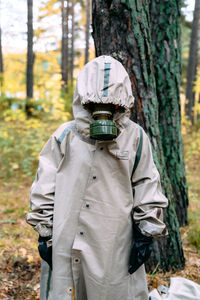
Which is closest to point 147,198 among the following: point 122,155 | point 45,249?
point 122,155

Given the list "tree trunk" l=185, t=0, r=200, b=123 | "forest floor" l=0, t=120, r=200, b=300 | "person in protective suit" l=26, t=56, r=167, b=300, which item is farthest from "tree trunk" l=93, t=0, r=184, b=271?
"tree trunk" l=185, t=0, r=200, b=123

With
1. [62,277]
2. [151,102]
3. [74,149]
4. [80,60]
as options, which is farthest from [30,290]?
[80,60]

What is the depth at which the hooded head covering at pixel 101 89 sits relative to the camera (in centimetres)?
184

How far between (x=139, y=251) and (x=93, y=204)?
52 centimetres

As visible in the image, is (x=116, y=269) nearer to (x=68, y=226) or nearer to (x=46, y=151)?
(x=68, y=226)

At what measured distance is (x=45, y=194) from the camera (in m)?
2.05

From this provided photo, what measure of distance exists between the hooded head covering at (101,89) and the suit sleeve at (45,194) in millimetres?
307

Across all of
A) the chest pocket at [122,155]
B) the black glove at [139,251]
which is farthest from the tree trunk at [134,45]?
the black glove at [139,251]

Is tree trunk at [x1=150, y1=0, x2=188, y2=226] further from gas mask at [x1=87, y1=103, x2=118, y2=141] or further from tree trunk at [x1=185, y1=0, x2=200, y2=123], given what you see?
tree trunk at [x1=185, y1=0, x2=200, y2=123]

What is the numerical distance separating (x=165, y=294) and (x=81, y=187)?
5.60 ft

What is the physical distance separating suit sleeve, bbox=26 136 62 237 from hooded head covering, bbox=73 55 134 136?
0.31 meters

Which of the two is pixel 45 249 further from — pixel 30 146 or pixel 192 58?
pixel 192 58

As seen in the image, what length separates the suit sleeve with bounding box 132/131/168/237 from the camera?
203 centimetres

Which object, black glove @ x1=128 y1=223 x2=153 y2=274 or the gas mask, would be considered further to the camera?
black glove @ x1=128 y1=223 x2=153 y2=274
